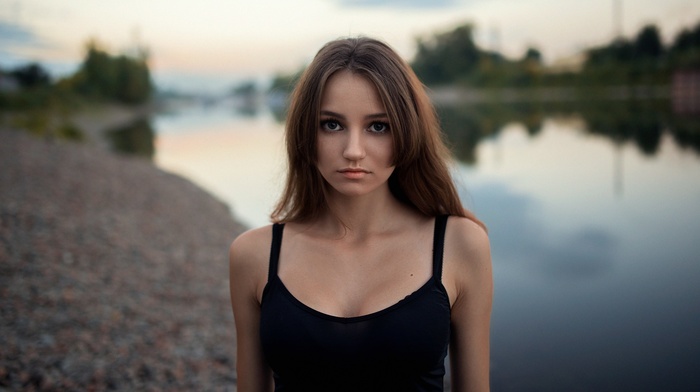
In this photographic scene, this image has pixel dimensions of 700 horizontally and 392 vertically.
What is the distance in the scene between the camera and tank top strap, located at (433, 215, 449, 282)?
1.84 metres

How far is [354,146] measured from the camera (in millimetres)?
1751

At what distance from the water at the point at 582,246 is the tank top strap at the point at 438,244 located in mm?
380

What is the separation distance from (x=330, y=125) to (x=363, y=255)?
44 centimetres

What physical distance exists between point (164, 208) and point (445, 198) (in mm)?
11706

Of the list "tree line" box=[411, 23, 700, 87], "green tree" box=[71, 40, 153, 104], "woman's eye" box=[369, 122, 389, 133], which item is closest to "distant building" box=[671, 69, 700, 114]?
"tree line" box=[411, 23, 700, 87]

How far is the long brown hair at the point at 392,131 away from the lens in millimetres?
1787

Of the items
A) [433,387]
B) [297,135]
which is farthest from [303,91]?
[433,387]

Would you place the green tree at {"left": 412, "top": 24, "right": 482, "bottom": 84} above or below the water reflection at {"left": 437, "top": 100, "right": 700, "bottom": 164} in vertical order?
above

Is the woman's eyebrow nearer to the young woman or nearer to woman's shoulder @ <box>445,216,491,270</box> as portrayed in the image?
the young woman

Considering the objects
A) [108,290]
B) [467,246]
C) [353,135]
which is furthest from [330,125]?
[108,290]

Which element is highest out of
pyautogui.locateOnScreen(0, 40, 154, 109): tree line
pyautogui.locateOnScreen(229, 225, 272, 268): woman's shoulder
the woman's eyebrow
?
pyautogui.locateOnScreen(0, 40, 154, 109): tree line

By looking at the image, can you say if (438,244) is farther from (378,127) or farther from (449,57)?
(449,57)

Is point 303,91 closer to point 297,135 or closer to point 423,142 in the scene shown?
point 297,135

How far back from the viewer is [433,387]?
187 centimetres
